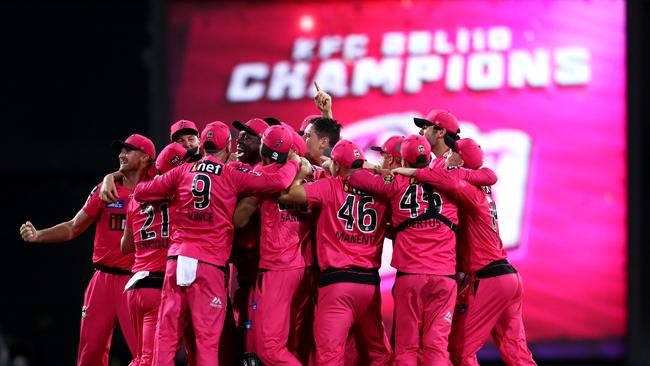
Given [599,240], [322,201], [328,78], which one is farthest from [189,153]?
[599,240]

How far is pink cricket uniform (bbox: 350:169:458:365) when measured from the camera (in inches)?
328

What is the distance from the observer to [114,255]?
29.9 feet

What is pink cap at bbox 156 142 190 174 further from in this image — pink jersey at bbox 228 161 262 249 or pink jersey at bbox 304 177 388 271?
pink jersey at bbox 304 177 388 271

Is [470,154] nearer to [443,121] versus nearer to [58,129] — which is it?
[443,121]

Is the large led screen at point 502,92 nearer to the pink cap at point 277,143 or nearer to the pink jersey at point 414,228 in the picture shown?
the pink jersey at point 414,228

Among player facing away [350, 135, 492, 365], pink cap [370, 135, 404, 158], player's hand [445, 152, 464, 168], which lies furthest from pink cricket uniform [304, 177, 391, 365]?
player's hand [445, 152, 464, 168]

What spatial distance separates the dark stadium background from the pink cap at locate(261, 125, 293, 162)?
730 centimetres

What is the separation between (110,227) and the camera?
9.21 m

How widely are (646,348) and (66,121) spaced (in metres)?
9.03

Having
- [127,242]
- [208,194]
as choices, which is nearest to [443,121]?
[208,194]

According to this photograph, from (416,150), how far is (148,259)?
7.77ft

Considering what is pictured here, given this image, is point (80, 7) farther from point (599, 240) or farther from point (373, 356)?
point (373, 356)

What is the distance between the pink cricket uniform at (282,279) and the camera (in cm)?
830

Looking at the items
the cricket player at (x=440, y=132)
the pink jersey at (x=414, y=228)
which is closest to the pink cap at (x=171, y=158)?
the pink jersey at (x=414, y=228)
